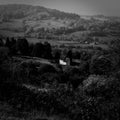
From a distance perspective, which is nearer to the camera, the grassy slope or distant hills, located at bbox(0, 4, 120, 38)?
the grassy slope

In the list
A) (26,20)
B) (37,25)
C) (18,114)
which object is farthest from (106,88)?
(26,20)

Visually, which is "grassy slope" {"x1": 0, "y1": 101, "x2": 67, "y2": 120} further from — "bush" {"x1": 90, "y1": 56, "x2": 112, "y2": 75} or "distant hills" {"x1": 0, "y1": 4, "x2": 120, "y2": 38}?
"distant hills" {"x1": 0, "y1": 4, "x2": 120, "y2": 38}

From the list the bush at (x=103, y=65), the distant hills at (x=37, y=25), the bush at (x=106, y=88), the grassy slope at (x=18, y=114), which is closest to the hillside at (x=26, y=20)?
the distant hills at (x=37, y=25)

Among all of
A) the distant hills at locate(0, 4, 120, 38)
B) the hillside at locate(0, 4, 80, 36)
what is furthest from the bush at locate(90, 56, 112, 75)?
the hillside at locate(0, 4, 80, 36)

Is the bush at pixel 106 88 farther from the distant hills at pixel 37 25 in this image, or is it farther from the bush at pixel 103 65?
the distant hills at pixel 37 25

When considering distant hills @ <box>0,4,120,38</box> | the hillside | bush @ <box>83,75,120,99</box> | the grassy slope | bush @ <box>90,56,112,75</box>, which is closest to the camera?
the grassy slope

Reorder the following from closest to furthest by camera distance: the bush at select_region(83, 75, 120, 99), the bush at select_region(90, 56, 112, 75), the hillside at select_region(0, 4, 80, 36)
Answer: the bush at select_region(83, 75, 120, 99), the bush at select_region(90, 56, 112, 75), the hillside at select_region(0, 4, 80, 36)

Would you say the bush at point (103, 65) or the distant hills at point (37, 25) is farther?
the distant hills at point (37, 25)

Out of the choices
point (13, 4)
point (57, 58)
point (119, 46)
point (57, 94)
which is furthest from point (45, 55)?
point (13, 4)

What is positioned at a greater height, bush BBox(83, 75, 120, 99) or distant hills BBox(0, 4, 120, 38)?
bush BBox(83, 75, 120, 99)

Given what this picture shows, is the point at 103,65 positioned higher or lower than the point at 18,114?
lower

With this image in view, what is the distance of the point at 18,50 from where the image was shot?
3428 centimetres

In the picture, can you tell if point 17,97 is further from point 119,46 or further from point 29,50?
point 29,50

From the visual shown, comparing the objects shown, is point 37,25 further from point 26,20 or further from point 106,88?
point 106,88
